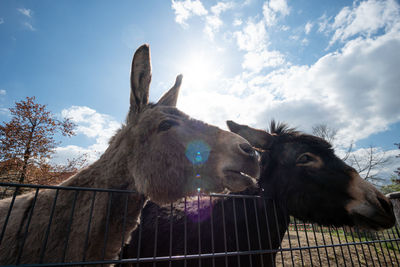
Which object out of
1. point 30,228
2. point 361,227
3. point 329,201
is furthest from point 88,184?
point 361,227

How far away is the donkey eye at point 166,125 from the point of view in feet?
7.54

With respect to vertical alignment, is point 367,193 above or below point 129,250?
A: above

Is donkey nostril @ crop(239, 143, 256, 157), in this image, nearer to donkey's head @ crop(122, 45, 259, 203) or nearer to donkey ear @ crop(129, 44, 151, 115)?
donkey's head @ crop(122, 45, 259, 203)

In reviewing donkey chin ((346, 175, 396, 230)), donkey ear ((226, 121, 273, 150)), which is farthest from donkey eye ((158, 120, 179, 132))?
donkey chin ((346, 175, 396, 230))

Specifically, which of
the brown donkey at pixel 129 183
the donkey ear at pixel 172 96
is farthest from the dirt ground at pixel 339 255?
the donkey ear at pixel 172 96

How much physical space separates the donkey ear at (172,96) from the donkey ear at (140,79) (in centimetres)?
42

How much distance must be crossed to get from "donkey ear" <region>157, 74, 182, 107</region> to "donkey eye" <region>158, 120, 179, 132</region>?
803 millimetres

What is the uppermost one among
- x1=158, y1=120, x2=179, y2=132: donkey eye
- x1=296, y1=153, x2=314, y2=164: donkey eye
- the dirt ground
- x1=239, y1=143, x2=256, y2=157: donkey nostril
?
x1=158, y1=120, x2=179, y2=132: donkey eye

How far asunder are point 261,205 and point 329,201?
3.17 ft

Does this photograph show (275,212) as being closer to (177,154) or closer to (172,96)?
(177,154)

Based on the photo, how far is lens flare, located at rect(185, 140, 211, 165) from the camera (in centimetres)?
201

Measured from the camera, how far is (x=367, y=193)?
97.1 inches

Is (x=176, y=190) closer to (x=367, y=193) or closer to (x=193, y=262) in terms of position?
(x=193, y=262)

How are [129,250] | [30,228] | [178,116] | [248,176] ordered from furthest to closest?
[129,250], [178,116], [248,176], [30,228]
